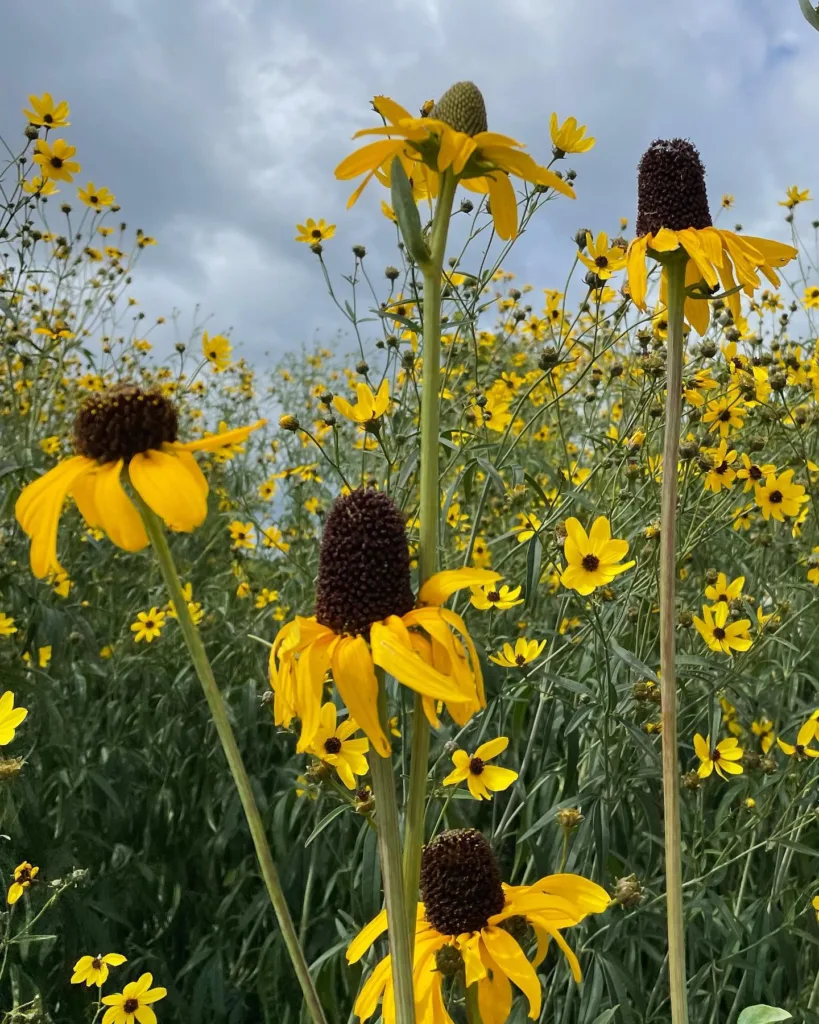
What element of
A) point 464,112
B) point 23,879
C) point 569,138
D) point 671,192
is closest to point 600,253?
point 569,138

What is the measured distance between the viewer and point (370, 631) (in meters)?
0.68

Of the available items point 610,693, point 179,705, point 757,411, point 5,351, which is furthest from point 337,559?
point 5,351

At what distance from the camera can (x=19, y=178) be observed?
3258mm

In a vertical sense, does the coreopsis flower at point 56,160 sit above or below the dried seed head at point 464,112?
above

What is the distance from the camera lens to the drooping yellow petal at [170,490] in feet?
2.08

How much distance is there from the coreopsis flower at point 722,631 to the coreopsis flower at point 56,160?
2951mm

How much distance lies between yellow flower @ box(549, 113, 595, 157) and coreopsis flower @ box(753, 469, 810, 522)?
1.07m

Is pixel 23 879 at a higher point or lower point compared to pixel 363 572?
lower

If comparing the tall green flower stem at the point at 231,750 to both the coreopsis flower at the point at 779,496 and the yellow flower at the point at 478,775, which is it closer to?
the yellow flower at the point at 478,775

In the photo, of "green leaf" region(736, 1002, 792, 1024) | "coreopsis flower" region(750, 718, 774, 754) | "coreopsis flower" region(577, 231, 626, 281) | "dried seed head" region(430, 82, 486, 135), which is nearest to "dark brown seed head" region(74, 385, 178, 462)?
"dried seed head" region(430, 82, 486, 135)

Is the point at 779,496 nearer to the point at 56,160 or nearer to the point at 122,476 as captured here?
the point at 122,476

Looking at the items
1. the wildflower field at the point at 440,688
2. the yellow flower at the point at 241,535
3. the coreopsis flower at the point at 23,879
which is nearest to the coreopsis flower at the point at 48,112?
the wildflower field at the point at 440,688

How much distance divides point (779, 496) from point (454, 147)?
197 cm

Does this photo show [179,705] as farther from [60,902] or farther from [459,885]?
[459,885]
